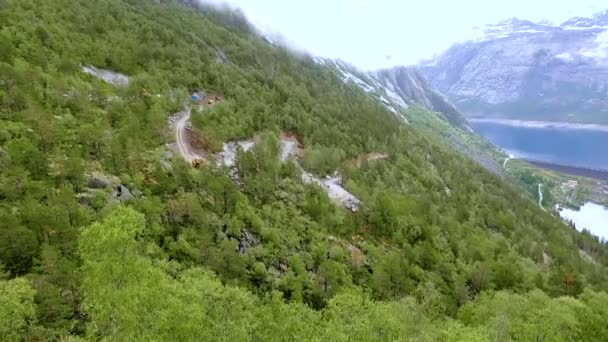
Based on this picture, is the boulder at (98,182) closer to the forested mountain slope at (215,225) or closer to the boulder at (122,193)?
the forested mountain slope at (215,225)

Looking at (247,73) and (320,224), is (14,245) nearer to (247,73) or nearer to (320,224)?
(320,224)

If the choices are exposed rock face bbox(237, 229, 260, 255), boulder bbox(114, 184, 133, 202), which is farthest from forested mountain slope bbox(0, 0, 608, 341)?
boulder bbox(114, 184, 133, 202)

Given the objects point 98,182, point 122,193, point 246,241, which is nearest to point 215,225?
point 246,241

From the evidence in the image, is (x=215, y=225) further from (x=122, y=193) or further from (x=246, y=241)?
(x=122, y=193)

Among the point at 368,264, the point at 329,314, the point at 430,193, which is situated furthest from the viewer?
the point at 430,193

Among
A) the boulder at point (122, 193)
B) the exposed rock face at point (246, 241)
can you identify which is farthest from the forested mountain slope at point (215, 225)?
the boulder at point (122, 193)

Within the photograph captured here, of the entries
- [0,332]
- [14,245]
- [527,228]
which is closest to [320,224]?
[14,245]

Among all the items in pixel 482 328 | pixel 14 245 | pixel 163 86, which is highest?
pixel 482 328

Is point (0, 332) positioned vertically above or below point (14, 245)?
above
